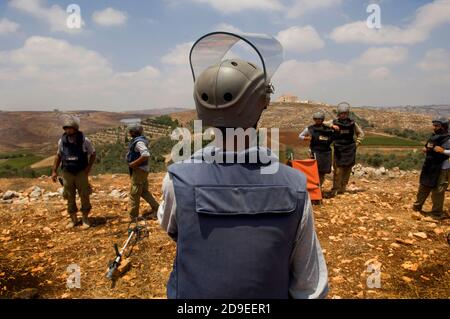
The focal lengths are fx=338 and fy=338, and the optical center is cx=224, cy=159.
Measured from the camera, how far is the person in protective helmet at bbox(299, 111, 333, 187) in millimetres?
7293

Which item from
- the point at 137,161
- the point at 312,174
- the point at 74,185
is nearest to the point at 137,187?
the point at 137,161

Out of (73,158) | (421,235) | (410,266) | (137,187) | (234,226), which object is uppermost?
(234,226)

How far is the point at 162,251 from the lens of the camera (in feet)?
16.5

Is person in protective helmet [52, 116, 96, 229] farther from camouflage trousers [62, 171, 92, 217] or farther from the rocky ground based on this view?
the rocky ground

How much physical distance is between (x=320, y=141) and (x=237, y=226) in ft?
21.0

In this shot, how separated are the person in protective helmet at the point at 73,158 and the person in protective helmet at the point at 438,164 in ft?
19.6

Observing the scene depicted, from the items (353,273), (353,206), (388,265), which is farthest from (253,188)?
(353,206)

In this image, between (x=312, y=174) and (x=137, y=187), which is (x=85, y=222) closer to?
(x=137, y=187)

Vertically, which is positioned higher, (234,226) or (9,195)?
(234,226)

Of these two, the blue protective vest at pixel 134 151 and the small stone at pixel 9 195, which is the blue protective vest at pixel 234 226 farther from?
the small stone at pixel 9 195

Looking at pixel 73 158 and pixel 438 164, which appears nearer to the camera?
pixel 73 158

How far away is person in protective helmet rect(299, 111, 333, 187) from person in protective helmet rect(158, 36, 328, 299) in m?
Answer: 6.18

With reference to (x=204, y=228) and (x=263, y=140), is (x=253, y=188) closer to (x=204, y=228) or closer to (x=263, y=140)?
(x=204, y=228)

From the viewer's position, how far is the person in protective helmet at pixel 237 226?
1.27m
